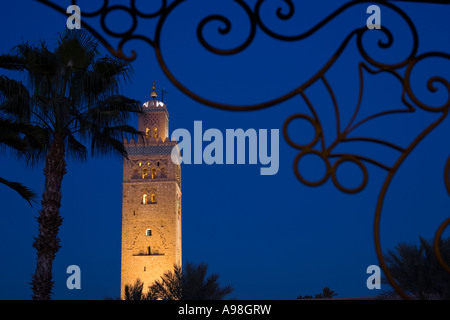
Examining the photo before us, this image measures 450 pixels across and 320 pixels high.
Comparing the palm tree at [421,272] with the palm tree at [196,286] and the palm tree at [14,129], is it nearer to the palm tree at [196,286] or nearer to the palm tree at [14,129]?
the palm tree at [196,286]

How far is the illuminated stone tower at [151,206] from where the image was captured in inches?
1287

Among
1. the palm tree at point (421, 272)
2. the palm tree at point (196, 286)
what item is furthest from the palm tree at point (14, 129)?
the palm tree at point (196, 286)

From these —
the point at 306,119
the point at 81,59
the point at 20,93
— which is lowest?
the point at 306,119

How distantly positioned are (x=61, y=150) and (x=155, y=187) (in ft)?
82.0

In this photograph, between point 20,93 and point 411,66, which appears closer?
point 411,66

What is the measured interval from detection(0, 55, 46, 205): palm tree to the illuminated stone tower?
23.8m

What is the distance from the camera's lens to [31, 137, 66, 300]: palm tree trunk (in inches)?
352

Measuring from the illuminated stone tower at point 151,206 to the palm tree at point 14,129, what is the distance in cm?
2383

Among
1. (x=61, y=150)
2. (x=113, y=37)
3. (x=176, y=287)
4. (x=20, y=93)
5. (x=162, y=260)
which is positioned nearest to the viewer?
(x=113, y=37)

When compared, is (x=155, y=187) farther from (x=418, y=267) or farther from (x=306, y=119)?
(x=306, y=119)

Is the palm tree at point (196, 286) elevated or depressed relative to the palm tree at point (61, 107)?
depressed
